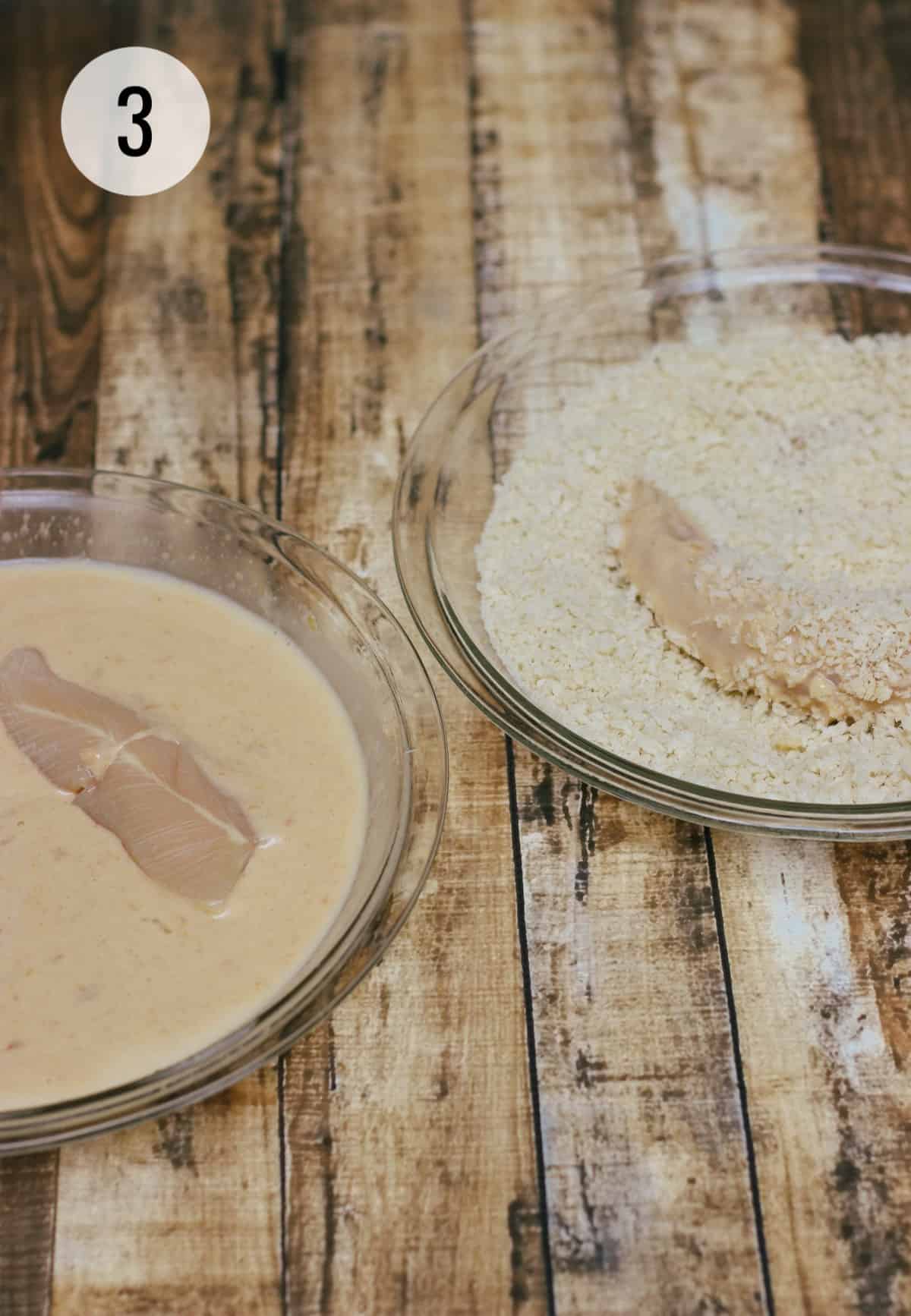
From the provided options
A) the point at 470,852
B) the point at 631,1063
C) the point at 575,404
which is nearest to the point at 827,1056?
the point at 631,1063

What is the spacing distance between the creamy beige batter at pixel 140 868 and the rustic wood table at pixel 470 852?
0.33 feet

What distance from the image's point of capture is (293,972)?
146cm

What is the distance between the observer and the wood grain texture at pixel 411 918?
134 centimetres

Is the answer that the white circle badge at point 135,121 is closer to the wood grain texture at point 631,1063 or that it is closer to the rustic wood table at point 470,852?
the rustic wood table at point 470,852

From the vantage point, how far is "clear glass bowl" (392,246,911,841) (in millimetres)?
1551

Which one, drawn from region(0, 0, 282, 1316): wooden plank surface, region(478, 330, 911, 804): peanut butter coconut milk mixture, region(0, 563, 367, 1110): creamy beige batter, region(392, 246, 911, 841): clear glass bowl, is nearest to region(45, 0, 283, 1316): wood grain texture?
region(0, 0, 282, 1316): wooden plank surface

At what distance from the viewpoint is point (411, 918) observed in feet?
5.16

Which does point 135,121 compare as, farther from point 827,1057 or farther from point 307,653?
point 827,1057

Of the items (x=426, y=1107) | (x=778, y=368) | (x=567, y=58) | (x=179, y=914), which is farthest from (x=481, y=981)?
(x=567, y=58)

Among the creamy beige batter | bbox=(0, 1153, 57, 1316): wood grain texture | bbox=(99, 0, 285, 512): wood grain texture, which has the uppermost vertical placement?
bbox=(99, 0, 285, 512): wood grain texture

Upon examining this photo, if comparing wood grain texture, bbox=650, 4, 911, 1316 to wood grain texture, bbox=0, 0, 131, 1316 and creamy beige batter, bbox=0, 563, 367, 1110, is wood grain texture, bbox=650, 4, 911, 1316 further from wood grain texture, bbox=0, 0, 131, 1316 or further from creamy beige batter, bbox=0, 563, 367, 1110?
wood grain texture, bbox=0, 0, 131, 1316

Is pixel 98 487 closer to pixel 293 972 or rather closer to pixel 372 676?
pixel 372 676

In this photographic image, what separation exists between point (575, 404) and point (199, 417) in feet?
1.85

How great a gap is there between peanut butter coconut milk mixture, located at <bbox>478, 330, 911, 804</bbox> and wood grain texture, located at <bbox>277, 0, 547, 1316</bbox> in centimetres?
18
